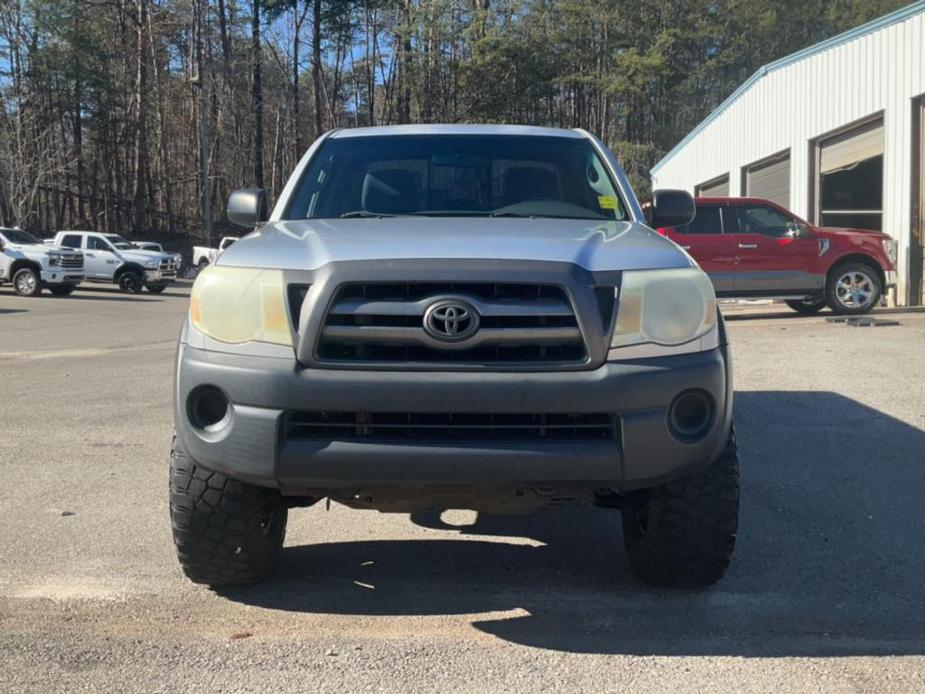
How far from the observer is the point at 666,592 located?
4.07m

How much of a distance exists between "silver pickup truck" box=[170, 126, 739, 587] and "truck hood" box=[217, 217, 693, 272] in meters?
0.01

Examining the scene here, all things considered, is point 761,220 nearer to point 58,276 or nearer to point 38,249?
point 58,276

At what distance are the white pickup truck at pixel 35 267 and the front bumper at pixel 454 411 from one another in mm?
26502

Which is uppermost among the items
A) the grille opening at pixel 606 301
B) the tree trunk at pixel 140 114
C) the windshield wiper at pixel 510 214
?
the tree trunk at pixel 140 114

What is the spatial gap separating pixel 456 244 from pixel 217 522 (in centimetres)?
137

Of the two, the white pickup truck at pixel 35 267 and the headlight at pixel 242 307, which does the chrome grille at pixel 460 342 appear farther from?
the white pickup truck at pixel 35 267

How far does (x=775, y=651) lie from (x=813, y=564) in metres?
1.09

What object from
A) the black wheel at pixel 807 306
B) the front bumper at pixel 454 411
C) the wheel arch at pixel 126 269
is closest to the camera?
the front bumper at pixel 454 411

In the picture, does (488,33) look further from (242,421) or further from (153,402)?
Result: (242,421)

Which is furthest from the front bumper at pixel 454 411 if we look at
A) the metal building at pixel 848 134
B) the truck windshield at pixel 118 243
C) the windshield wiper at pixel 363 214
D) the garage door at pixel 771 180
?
the truck windshield at pixel 118 243

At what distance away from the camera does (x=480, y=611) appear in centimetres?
390

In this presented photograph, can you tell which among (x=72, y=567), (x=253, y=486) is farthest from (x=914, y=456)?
(x=72, y=567)

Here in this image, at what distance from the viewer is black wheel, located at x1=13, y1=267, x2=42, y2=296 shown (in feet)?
90.9

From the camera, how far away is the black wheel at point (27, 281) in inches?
1091
